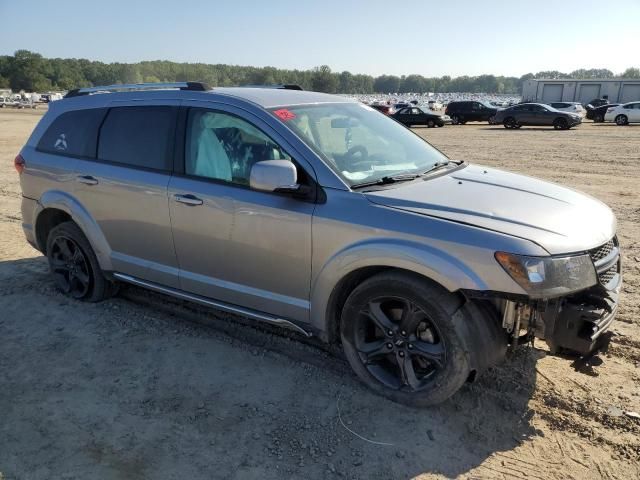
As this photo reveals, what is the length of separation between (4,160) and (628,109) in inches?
1261

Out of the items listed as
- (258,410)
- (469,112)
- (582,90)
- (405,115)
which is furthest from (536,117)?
(582,90)

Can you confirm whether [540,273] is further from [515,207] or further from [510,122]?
[510,122]

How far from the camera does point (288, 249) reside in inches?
138

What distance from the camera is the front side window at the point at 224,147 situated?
3.71 metres

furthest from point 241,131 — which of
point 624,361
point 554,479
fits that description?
point 624,361

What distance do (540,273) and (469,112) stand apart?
35760mm

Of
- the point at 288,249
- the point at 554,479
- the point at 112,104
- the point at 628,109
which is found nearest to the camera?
the point at 554,479

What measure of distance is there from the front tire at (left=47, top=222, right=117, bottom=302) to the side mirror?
7.32 ft

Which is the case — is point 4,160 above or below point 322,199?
below

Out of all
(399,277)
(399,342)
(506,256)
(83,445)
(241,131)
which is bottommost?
(83,445)

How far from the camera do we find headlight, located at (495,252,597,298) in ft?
9.14

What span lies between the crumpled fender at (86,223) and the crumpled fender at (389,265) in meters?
→ 2.17

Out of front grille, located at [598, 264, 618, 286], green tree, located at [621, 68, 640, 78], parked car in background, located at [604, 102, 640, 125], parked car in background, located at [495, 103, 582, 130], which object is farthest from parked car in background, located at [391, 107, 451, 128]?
green tree, located at [621, 68, 640, 78]

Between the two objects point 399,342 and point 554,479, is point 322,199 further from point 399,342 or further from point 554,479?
point 554,479
